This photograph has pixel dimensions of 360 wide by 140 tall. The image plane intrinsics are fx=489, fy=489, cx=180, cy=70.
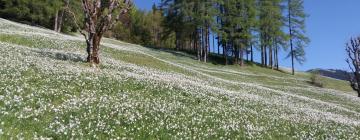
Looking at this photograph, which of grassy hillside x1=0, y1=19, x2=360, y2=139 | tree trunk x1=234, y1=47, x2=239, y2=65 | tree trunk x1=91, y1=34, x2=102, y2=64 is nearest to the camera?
grassy hillside x1=0, y1=19, x2=360, y2=139

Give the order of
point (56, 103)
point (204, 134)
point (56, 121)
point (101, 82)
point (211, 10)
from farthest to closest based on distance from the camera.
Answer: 1. point (211, 10)
2. point (101, 82)
3. point (56, 103)
4. point (204, 134)
5. point (56, 121)

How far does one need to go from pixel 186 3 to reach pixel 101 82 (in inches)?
2424

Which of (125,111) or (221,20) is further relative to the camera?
(221,20)

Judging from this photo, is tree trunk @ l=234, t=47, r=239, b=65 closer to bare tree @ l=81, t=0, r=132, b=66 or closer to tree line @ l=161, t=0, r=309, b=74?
tree line @ l=161, t=0, r=309, b=74

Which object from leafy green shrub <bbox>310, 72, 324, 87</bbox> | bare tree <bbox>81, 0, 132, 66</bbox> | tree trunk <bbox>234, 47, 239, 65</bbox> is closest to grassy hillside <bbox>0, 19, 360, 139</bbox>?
bare tree <bbox>81, 0, 132, 66</bbox>

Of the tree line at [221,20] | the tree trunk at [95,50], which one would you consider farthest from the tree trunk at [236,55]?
the tree trunk at [95,50]

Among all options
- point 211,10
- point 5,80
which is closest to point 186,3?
point 211,10

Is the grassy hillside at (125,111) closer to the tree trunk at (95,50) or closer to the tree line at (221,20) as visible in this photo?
the tree trunk at (95,50)

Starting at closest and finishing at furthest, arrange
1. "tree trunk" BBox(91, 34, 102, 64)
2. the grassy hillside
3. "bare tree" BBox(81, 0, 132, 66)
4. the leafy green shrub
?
the grassy hillside < "bare tree" BBox(81, 0, 132, 66) < "tree trunk" BBox(91, 34, 102, 64) < the leafy green shrub

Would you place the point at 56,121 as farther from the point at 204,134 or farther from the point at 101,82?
the point at 101,82

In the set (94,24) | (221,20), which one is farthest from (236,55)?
(94,24)

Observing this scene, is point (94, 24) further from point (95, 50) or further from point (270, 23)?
point (270, 23)

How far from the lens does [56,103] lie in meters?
17.8

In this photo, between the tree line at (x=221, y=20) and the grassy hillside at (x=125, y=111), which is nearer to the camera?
the grassy hillside at (x=125, y=111)
